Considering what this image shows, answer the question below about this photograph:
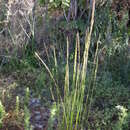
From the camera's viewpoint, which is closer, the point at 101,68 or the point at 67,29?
the point at 101,68

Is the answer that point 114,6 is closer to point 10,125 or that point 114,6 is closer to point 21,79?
point 21,79

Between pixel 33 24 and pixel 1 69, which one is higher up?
pixel 33 24

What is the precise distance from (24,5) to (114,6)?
6.00 feet

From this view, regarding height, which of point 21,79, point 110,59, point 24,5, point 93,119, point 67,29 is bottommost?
point 93,119

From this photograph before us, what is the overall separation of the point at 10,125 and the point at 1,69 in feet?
4.03

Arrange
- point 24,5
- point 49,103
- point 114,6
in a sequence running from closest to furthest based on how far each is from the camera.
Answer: point 49,103, point 24,5, point 114,6

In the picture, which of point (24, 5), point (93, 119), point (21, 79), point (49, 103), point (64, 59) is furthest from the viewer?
point (64, 59)

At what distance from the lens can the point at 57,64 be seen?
3.66 m

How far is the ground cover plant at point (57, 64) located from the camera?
105 inches

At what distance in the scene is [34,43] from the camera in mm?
3893

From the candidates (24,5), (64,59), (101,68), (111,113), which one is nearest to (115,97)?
(111,113)

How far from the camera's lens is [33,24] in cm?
358

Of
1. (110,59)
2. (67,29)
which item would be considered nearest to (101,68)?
(110,59)

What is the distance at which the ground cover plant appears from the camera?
2.67m
